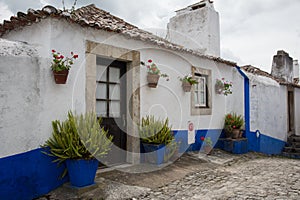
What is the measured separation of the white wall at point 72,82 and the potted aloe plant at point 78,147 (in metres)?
0.24

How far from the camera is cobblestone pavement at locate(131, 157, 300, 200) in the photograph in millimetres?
4156

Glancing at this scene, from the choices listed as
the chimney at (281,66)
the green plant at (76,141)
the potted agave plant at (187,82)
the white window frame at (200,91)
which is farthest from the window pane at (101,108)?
the chimney at (281,66)

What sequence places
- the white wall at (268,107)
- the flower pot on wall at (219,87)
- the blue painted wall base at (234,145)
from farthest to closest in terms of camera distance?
the white wall at (268,107) → the flower pot on wall at (219,87) → the blue painted wall base at (234,145)

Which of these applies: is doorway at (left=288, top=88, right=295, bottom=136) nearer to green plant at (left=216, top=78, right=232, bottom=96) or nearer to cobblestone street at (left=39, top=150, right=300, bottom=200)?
green plant at (left=216, top=78, right=232, bottom=96)

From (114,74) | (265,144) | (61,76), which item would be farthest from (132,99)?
(265,144)

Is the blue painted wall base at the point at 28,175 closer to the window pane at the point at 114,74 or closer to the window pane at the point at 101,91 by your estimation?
the window pane at the point at 101,91

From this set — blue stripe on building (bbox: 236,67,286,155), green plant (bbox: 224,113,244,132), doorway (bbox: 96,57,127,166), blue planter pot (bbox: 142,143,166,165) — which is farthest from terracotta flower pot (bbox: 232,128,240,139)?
doorway (bbox: 96,57,127,166)

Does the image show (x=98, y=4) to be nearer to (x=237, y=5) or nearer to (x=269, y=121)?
(x=237, y=5)

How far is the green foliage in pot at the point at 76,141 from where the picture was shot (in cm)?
390

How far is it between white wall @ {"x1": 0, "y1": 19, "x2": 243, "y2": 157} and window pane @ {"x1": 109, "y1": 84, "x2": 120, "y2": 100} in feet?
1.83

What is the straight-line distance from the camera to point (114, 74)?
5.66 m

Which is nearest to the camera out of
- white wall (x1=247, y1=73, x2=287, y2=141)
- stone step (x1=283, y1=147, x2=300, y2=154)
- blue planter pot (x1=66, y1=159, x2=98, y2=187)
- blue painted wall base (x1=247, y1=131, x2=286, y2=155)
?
blue planter pot (x1=66, y1=159, x2=98, y2=187)

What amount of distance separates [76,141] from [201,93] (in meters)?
5.03

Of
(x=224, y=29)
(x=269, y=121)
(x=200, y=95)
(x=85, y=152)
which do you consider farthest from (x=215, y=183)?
(x=224, y=29)
